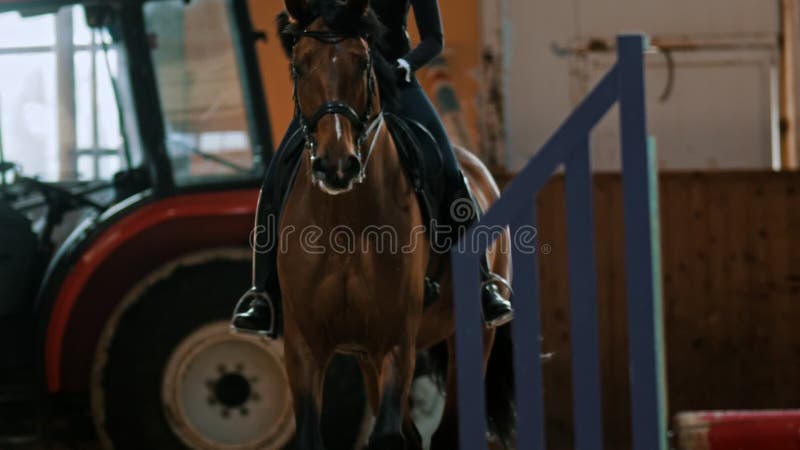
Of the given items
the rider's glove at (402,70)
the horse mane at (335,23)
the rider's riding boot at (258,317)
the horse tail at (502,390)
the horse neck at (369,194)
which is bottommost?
the horse tail at (502,390)

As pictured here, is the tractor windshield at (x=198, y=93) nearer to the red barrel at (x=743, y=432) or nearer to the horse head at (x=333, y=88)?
the horse head at (x=333, y=88)

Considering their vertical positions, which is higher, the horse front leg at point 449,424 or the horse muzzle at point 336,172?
the horse muzzle at point 336,172

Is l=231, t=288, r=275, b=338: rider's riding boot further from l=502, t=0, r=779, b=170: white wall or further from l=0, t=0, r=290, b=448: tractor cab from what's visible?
l=502, t=0, r=779, b=170: white wall

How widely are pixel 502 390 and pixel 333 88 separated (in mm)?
1933

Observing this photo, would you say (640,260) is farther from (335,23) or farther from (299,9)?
(299,9)

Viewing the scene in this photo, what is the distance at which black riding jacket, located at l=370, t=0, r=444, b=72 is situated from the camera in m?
4.23

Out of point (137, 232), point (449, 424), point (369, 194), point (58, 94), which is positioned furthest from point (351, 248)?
point (449, 424)

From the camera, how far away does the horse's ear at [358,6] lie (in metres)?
3.68

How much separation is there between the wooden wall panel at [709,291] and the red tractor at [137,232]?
2.06 m

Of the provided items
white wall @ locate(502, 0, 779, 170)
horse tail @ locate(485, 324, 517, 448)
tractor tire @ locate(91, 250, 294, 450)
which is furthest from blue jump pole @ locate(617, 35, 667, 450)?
white wall @ locate(502, 0, 779, 170)

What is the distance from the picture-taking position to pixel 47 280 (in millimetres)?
5773

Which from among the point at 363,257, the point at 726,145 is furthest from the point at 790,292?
the point at 363,257

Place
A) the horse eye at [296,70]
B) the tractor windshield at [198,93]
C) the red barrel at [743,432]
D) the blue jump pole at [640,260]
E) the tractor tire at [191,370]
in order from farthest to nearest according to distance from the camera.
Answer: the tractor windshield at [198,93] < the tractor tire at [191,370] < the horse eye at [296,70] < the red barrel at [743,432] < the blue jump pole at [640,260]

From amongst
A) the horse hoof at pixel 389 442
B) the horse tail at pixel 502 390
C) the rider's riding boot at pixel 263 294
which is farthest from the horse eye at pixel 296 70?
the horse tail at pixel 502 390
